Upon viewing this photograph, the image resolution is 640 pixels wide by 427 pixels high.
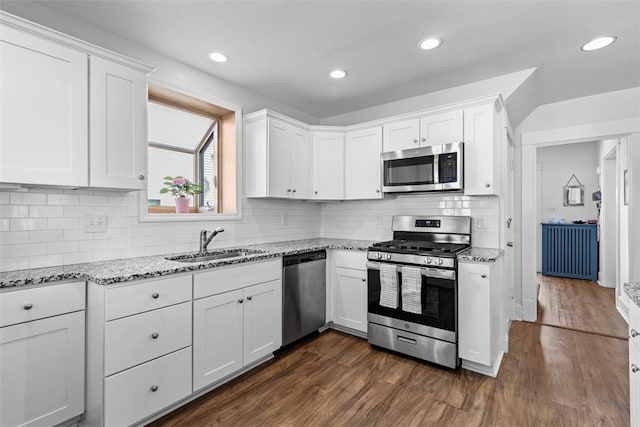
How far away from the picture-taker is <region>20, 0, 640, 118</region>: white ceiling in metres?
2.01

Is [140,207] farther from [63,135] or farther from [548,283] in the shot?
[548,283]

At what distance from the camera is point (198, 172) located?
313cm

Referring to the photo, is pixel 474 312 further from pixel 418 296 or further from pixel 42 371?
pixel 42 371

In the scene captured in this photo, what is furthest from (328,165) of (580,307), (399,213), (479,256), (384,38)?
(580,307)

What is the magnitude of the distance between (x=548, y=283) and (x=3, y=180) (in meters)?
6.96

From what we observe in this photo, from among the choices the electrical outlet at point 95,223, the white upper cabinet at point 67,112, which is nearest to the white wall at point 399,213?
the white upper cabinet at point 67,112

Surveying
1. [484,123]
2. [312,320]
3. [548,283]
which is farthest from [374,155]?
[548,283]

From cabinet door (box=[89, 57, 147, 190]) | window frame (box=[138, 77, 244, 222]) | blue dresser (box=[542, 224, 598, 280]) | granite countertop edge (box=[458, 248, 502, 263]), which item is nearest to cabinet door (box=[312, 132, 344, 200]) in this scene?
window frame (box=[138, 77, 244, 222])

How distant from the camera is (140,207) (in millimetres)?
2441

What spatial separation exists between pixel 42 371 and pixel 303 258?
75.3 inches

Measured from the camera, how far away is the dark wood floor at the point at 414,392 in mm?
1973

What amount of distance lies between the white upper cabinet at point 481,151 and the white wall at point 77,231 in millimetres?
2305

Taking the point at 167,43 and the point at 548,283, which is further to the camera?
the point at 548,283

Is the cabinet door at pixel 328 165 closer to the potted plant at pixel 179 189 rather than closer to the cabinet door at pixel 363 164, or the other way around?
the cabinet door at pixel 363 164
